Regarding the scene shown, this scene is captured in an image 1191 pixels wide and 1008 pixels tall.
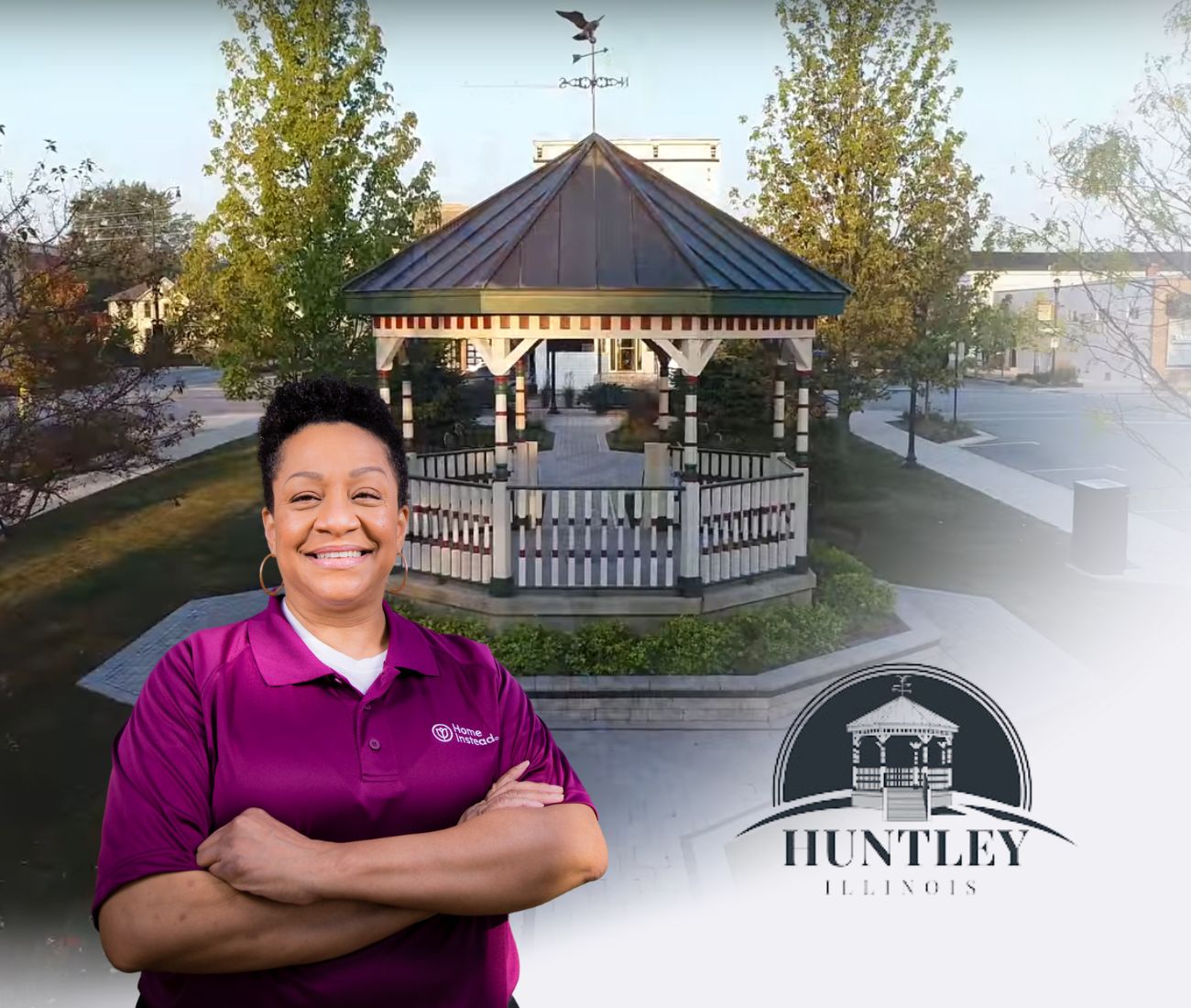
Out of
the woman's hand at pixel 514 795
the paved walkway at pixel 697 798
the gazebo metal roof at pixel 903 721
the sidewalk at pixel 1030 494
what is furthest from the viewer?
the sidewalk at pixel 1030 494

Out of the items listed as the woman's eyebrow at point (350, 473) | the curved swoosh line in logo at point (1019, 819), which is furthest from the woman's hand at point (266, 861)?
the curved swoosh line in logo at point (1019, 819)

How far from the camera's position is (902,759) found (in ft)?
16.4

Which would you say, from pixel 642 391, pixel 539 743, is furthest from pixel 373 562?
pixel 642 391

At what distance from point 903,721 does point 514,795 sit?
12.0 feet

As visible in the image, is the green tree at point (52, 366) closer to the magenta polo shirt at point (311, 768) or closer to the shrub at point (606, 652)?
the shrub at point (606, 652)

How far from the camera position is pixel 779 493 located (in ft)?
21.8

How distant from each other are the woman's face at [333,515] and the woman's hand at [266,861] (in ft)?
1.35

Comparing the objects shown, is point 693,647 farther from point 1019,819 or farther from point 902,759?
point 1019,819

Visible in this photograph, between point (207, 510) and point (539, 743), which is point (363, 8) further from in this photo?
point (539, 743)

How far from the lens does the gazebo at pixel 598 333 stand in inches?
218

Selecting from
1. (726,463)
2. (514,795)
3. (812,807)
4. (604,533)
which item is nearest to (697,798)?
(812,807)

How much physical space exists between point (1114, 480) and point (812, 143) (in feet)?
7.90

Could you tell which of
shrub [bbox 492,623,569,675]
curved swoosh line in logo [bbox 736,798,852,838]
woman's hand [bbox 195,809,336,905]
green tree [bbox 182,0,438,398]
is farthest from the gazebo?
woman's hand [bbox 195,809,336,905]

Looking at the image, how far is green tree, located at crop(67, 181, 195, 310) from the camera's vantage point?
15.0 ft
